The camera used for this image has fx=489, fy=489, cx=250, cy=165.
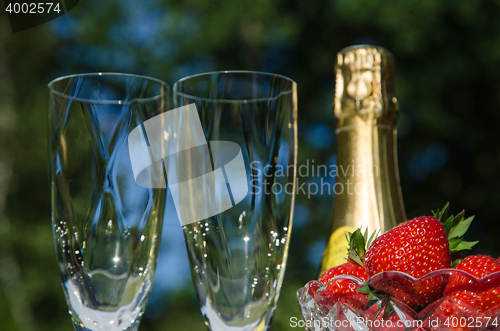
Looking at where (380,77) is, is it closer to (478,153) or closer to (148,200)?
(148,200)

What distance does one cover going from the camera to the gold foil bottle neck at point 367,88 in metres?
0.64

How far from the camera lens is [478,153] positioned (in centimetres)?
264

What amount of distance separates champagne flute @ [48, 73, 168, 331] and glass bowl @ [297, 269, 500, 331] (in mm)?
165

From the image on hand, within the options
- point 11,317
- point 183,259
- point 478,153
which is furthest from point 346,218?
point 11,317

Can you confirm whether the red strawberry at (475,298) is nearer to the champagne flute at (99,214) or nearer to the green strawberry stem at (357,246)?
the green strawberry stem at (357,246)

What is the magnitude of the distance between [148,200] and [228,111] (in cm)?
10

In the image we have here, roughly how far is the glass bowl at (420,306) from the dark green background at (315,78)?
5.97 feet

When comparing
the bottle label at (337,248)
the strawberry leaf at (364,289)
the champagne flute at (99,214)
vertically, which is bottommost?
the bottle label at (337,248)

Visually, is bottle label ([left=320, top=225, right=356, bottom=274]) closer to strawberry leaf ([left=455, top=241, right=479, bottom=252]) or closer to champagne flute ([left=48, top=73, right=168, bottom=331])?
strawberry leaf ([left=455, top=241, right=479, bottom=252])

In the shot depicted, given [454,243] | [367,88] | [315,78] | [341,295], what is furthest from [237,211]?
[315,78]

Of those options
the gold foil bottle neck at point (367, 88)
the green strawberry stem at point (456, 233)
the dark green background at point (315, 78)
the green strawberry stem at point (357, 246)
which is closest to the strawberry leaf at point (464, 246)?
the green strawberry stem at point (456, 233)

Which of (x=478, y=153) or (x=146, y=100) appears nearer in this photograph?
(x=146, y=100)

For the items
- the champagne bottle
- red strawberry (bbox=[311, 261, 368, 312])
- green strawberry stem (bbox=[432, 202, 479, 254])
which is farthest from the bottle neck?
red strawberry (bbox=[311, 261, 368, 312])

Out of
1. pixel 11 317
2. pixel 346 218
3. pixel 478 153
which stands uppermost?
pixel 346 218
